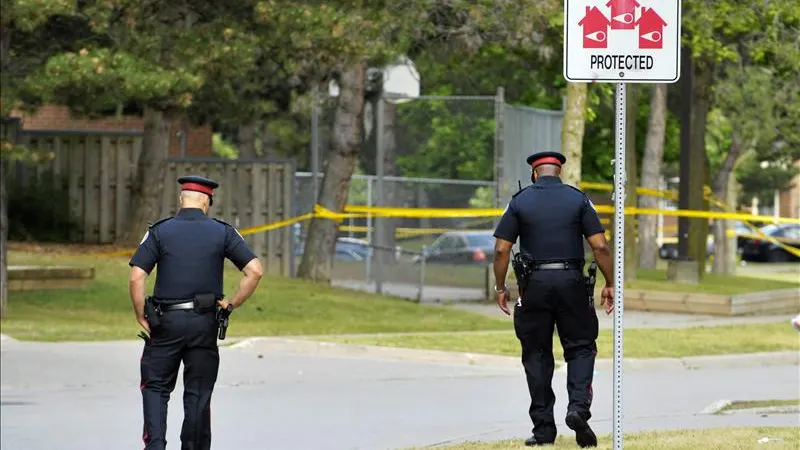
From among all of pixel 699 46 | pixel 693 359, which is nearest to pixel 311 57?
pixel 699 46

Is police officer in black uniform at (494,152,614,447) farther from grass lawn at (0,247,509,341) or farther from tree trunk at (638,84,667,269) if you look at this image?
tree trunk at (638,84,667,269)

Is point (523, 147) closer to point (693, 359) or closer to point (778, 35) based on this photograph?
point (778, 35)

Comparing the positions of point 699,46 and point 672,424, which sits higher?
point 699,46

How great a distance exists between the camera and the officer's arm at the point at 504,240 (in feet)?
34.0

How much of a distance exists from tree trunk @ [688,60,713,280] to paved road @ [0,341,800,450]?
10354mm

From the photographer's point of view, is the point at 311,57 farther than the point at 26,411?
Yes

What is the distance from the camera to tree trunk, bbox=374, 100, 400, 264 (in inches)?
1261

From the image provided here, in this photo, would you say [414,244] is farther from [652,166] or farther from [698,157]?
[698,157]

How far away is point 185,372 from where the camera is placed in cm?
946

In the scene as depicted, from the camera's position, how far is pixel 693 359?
60.0ft

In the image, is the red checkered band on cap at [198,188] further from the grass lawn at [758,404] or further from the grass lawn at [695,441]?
the grass lawn at [758,404]

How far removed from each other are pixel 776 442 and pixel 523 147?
66.3ft

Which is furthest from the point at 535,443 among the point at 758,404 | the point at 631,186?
the point at 631,186

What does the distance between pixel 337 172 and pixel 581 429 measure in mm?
18724
